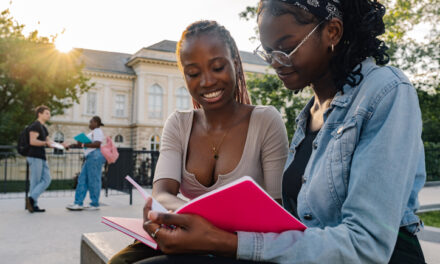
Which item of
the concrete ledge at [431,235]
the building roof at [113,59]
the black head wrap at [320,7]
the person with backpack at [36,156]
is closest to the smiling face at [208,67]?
the black head wrap at [320,7]

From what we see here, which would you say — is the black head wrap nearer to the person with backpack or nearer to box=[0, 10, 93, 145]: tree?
the person with backpack

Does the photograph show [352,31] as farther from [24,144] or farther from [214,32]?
[24,144]

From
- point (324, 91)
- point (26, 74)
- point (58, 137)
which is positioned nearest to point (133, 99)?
point (58, 137)

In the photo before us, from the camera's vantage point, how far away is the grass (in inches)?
224

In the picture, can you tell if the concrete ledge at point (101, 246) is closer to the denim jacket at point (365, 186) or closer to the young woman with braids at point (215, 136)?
the young woman with braids at point (215, 136)

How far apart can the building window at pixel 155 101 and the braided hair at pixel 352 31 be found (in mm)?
32828

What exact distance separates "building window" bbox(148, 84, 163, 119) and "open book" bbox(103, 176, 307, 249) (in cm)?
3315

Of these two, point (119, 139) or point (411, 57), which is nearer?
point (411, 57)

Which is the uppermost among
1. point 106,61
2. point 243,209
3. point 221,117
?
point 106,61

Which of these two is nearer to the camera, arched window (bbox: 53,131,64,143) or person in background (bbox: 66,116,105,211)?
person in background (bbox: 66,116,105,211)

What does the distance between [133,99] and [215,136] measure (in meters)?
33.7

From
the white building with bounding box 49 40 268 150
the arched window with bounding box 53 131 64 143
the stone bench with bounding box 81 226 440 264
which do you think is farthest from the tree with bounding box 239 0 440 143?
the arched window with bounding box 53 131 64 143

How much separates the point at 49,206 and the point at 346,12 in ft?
25.7

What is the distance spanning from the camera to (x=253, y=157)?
1912mm
